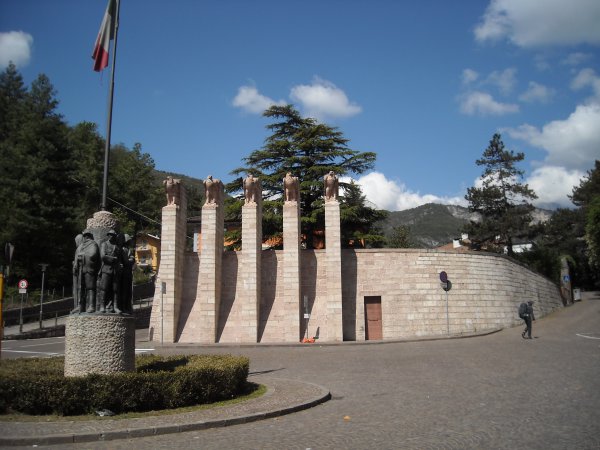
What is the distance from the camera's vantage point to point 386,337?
2391cm

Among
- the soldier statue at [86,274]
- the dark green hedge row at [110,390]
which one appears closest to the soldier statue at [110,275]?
the soldier statue at [86,274]

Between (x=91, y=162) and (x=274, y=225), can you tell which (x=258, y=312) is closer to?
(x=274, y=225)

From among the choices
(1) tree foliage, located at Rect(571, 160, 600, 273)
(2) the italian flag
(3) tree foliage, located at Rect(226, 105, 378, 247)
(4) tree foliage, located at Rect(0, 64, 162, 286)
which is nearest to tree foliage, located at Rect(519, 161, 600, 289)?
(1) tree foliage, located at Rect(571, 160, 600, 273)

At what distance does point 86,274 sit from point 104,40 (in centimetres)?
613

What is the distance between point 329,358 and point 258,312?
7.43m

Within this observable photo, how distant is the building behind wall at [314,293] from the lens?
2280 cm

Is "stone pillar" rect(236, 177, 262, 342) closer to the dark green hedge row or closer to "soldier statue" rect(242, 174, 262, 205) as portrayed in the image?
"soldier statue" rect(242, 174, 262, 205)

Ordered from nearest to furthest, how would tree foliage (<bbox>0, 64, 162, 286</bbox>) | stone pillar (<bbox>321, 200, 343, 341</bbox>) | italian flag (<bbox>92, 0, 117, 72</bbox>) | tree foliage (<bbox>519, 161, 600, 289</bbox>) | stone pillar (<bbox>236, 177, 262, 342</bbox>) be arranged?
italian flag (<bbox>92, 0, 117, 72</bbox>) → stone pillar (<bbox>236, 177, 262, 342</bbox>) → stone pillar (<bbox>321, 200, 343, 341</bbox>) → tree foliage (<bbox>0, 64, 162, 286</bbox>) → tree foliage (<bbox>519, 161, 600, 289</bbox>)

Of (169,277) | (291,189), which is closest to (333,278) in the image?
(291,189)

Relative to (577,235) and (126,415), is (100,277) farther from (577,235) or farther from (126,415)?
(577,235)

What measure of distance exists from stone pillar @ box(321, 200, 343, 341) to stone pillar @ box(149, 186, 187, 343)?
6636mm

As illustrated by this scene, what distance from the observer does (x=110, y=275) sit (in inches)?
385

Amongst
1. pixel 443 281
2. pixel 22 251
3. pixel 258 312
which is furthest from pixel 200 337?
pixel 22 251

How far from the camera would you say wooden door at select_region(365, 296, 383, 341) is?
947 inches
